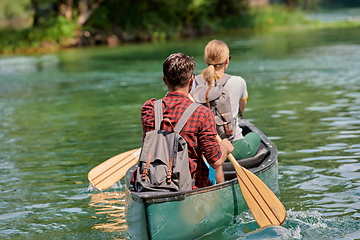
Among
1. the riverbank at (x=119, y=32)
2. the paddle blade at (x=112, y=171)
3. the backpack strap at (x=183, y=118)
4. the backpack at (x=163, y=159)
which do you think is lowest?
the riverbank at (x=119, y=32)

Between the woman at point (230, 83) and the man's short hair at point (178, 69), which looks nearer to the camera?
the man's short hair at point (178, 69)

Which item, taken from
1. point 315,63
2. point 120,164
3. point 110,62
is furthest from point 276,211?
Result: point 110,62

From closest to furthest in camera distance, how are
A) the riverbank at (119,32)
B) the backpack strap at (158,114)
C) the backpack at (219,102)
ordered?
the backpack strap at (158,114)
the backpack at (219,102)
the riverbank at (119,32)

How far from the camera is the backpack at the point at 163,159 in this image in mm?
4098

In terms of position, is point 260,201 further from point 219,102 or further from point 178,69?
point 178,69

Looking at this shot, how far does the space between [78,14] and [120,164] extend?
2994 centimetres

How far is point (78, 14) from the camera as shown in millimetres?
34719

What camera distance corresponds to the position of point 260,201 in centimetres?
484

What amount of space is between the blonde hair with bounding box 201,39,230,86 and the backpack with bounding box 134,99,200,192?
1135mm

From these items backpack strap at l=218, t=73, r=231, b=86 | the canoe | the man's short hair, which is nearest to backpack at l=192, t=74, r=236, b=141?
backpack strap at l=218, t=73, r=231, b=86

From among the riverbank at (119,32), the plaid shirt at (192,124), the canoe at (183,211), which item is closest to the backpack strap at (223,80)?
the canoe at (183,211)

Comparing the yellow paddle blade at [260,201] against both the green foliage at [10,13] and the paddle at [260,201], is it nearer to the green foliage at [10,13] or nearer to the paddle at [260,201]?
the paddle at [260,201]

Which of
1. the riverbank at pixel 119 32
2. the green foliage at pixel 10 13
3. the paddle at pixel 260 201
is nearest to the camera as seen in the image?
the paddle at pixel 260 201

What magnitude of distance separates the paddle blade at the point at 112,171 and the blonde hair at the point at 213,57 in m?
1.32
